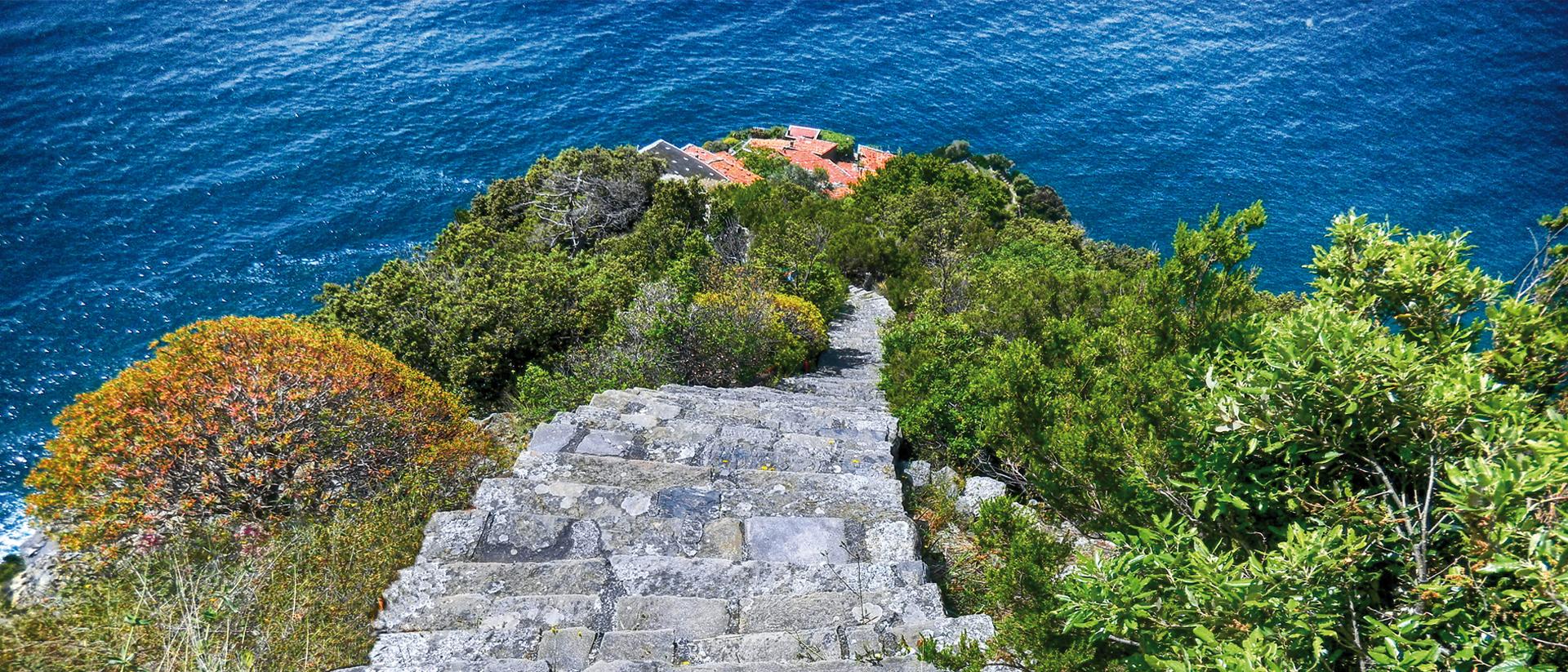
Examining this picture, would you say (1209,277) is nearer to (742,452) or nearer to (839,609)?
(839,609)

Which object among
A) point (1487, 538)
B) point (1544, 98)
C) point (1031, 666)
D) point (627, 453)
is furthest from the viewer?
point (1544, 98)

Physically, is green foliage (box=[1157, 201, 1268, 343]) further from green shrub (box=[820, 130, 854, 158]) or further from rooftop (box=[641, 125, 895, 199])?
green shrub (box=[820, 130, 854, 158])

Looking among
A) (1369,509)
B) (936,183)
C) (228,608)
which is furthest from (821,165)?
(1369,509)

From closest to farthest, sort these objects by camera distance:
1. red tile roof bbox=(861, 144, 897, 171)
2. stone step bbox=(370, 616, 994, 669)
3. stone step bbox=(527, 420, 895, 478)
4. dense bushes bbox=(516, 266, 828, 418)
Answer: stone step bbox=(370, 616, 994, 669) < stone step bbox=(527, 420, 895, 478) < dense bushes bbox=(516, 266, 828, 418) < red tile roof bbox=(861, 144, 897, 171)

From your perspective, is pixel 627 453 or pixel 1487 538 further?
pixel 627 453

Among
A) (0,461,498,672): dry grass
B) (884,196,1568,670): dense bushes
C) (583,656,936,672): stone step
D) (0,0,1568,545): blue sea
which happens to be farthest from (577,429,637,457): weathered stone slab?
(0,0,1568,545): blue sea

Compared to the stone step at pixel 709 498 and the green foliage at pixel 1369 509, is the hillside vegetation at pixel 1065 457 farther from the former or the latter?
the stone step at pixel 709 498

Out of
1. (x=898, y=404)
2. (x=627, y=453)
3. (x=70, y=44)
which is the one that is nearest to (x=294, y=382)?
(x=627, y=453)

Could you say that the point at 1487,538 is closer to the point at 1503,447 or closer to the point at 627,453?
the point at 1503,447
